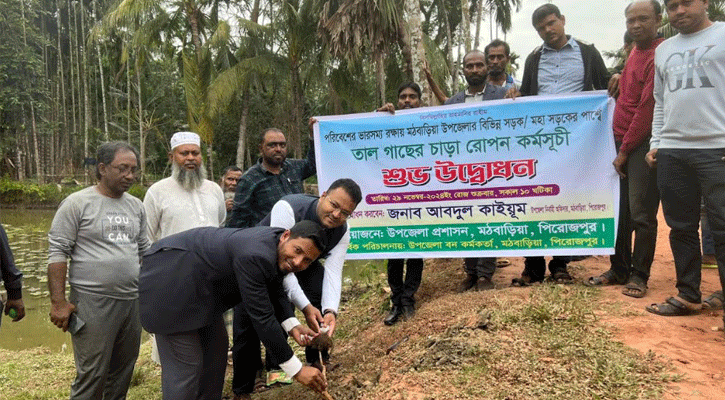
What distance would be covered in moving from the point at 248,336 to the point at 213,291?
1038 millimetres

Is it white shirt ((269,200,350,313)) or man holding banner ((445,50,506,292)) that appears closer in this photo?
white shirt ((269,200,350,313))

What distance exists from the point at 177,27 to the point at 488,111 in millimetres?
16727

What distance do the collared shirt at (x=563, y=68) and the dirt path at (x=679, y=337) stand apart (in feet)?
5.21

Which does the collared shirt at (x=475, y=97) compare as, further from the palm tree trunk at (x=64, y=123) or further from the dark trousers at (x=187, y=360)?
the palm tree trunk at (x=64, y=123)

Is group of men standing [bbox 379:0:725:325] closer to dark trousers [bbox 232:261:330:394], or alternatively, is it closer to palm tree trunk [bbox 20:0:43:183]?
dark trousers [bbox 232:261:330:394]

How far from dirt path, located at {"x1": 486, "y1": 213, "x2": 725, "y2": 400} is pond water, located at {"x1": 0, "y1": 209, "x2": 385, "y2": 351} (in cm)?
406

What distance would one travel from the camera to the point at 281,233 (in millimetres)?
2424

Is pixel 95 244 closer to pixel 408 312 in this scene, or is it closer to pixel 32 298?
pixel 408 312

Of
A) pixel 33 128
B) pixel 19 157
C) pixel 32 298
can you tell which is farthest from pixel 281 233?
pixel 19 157

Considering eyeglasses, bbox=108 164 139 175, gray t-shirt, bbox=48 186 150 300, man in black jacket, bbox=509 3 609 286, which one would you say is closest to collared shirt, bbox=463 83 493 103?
man in black jacket, bbox=509 3 609 286

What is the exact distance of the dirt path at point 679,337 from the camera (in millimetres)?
2471

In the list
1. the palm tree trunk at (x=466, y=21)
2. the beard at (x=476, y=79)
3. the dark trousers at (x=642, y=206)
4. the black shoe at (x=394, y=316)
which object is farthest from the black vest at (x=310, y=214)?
the palm tree trunk at (x=466, y=21)

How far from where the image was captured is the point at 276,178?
3.84 meters

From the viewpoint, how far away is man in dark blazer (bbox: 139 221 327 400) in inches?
89.3
